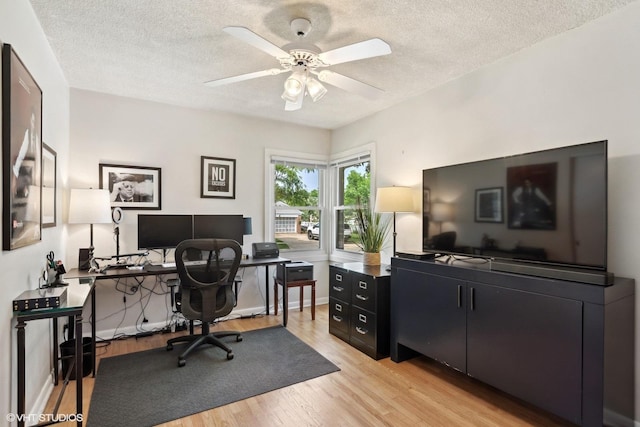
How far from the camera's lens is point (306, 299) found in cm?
457

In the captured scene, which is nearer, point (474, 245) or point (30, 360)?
point (30, 360)

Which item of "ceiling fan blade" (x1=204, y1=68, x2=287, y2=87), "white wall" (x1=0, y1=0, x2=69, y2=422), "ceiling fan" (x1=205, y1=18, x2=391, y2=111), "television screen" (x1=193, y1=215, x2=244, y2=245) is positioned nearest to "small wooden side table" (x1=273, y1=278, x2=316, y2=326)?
"television screen" (x1=193, y1=215, x2=244, y2=245)

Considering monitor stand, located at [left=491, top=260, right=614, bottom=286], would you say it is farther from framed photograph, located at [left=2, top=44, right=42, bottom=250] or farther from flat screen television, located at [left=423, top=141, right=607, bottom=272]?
framed photograph, located at [left=2, top=44, right=42, bottom=250]

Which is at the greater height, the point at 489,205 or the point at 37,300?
the point at 489,205

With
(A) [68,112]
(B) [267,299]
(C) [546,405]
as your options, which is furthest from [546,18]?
(A) [68,112]

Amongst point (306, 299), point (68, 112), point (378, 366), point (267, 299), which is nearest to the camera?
point (378, 366)

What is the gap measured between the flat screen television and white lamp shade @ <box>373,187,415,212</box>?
41 cm

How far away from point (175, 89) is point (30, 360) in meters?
2.49

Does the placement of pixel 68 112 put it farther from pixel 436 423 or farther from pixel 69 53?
pixel 436 423

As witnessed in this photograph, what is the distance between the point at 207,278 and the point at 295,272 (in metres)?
1.29

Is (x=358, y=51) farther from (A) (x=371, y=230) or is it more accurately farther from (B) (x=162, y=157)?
(B) (x=162, y=157)

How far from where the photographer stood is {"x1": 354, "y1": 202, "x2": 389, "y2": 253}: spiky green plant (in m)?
3.58

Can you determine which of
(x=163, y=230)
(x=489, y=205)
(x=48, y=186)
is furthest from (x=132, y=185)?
(x=489, y=205)

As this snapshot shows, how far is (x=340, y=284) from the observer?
3.35m
